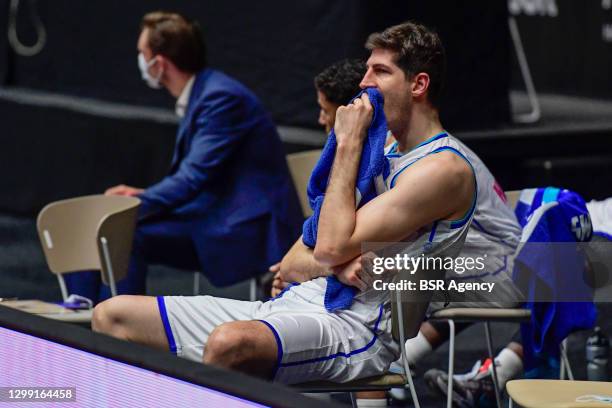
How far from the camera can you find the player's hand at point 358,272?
10.6 ft

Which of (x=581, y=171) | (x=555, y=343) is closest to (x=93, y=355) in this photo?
(x=555, y=343)

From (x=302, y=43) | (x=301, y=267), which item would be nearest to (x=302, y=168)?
(x=302, y=43)

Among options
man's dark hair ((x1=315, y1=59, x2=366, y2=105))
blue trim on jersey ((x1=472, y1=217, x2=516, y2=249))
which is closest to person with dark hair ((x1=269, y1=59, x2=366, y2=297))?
man's dark hair ((x1=315, y1=59, x2=366, y2=105))

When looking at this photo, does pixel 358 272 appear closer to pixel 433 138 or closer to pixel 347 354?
pixel 347 354

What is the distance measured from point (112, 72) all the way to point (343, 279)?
541 cm

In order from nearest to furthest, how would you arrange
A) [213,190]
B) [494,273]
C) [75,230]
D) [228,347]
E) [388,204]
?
[228,347] → [388,204] → [494,273] → [75,230] → [213,190]

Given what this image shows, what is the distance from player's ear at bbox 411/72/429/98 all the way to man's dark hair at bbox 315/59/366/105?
746 millimetres

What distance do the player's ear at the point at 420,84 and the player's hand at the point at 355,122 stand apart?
0.45 feet

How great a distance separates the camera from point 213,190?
5.32 metres

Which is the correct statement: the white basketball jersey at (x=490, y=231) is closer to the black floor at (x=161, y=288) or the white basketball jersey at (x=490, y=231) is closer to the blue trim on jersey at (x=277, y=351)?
the blue trim on jersey at (x=277, y=351)

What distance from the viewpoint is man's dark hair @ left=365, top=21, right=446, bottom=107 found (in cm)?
340

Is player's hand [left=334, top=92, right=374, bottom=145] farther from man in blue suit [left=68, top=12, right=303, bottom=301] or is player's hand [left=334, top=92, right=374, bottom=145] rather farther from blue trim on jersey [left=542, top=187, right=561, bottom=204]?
man in blue suit [left=68, top=12, right=303, bottom=301]

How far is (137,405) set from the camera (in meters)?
2.26

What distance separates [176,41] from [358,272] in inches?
94.9
